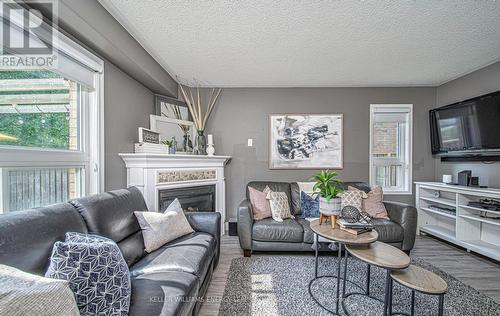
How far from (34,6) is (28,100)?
0.60 meters

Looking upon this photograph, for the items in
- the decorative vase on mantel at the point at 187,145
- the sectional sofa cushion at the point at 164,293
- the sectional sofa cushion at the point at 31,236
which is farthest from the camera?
the decorative vase on mantel at the point at 187,145

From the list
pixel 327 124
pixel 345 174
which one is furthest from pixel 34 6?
pixel 345 174

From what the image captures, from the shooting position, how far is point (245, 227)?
243 cm

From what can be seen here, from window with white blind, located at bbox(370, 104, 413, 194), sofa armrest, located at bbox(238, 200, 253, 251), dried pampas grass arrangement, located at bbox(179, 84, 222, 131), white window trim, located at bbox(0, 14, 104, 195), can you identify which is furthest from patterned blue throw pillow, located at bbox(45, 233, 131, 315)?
window with white blind, located at bbox(370, 104, 413, 194)

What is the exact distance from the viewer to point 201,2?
1.58 metres

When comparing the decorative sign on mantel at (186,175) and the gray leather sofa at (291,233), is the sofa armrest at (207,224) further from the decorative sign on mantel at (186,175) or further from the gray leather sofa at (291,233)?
the decorative sign on mantel at (186,175)

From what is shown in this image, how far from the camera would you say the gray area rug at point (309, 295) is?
1601mm

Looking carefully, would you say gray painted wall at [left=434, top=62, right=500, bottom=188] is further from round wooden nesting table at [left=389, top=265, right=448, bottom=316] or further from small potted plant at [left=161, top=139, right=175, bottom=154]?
small potted plant at [left=161, top=139, right=175, bottom=154]

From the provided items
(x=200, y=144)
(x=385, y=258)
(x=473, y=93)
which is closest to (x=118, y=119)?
(x=200, y=144)

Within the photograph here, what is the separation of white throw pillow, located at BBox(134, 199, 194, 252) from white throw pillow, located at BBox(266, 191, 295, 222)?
3.79 feet

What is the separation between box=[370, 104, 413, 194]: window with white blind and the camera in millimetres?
3367

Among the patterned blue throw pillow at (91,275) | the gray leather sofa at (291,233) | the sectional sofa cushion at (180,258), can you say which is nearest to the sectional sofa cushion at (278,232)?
the gray leather sofa at (291,233)

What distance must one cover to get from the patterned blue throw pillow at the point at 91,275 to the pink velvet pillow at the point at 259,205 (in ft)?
5.64

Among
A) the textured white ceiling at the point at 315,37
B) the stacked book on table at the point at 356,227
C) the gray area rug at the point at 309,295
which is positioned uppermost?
the textured white ceiling at the point at 315,37
